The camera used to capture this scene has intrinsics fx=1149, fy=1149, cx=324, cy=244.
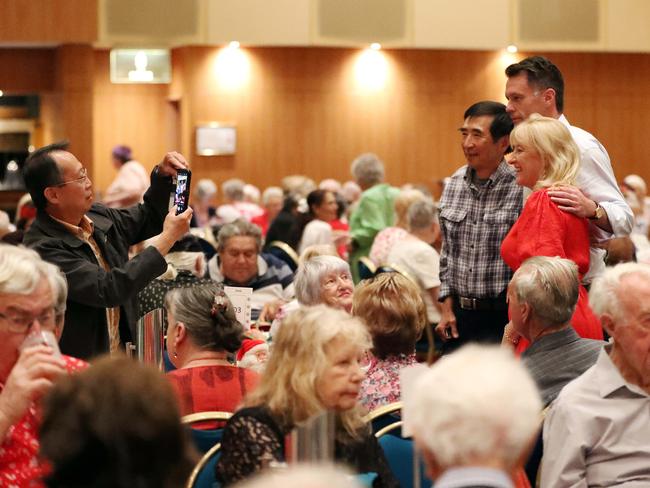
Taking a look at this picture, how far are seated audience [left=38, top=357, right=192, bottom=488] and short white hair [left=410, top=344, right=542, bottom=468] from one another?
44 cm

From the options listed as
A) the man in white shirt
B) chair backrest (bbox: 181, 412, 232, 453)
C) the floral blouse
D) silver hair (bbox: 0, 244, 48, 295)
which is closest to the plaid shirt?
the man in white shirt

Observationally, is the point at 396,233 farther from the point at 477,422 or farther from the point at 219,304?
the point at 477,422

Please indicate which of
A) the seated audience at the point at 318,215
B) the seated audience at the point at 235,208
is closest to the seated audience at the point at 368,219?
the seated audience at the point at 318,215

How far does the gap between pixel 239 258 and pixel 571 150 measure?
2588 mm

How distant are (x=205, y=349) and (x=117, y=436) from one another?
2161 millimetres

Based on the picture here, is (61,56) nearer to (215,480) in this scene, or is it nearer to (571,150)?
(571,150)

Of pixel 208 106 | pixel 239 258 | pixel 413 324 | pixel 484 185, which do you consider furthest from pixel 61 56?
pixel 413 324

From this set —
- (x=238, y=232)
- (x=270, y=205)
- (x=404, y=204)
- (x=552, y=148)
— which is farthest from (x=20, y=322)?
(x=270, y=205)

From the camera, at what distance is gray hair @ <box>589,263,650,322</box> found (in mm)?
3305

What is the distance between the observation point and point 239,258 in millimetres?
6496

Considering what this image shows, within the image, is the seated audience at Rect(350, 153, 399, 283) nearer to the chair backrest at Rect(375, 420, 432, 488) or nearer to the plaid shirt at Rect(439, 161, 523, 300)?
the plaid shirt at Rect(439, 161, 523, 300)

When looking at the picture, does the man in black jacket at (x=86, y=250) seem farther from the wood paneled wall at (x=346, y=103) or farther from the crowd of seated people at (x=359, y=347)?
the wood paneled wall at (x=346, y=103)

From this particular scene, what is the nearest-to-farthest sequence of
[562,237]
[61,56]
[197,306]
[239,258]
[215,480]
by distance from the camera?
[215,480], [197,306], [562,237], [239,258], [61,56]

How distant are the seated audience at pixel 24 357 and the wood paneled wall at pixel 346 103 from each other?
12.9 metres
